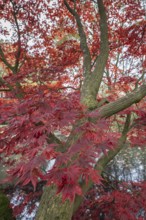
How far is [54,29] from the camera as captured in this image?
21.6 ft

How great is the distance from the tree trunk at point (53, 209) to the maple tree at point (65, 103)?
12mm

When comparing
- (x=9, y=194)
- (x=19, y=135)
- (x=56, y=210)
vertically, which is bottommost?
(x=9, y=194)

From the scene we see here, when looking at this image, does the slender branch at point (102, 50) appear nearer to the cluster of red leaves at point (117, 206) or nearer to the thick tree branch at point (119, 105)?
the thick tree branch at point (119, 105)

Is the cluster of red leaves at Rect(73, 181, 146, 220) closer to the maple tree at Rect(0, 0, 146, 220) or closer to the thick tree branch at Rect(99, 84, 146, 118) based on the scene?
the maple tree at Rect(0, 0, 146, 220)

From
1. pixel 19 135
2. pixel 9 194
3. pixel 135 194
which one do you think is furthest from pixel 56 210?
pixel 9 194

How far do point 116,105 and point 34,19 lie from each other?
404 cm

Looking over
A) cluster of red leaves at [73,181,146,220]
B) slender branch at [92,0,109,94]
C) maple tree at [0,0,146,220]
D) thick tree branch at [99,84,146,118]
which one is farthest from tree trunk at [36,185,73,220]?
slender branch at [92,0,109,94]

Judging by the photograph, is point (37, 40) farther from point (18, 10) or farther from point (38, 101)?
point (38, 101)

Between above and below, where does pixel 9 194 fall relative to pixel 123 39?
below

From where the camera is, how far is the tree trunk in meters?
2.88

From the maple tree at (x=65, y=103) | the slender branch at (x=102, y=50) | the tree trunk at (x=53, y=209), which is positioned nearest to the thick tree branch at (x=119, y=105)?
the maple tree at (x=65, y=103)

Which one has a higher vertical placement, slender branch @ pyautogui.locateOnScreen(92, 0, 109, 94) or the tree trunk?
slender branch @ pyautogui.locateOnScreen(92, 0, 109, 94)

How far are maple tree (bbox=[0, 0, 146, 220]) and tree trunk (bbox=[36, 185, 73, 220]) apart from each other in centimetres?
1

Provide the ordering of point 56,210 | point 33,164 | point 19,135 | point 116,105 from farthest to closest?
point 116,105
point 56,210
point 19,135
point 33,164
